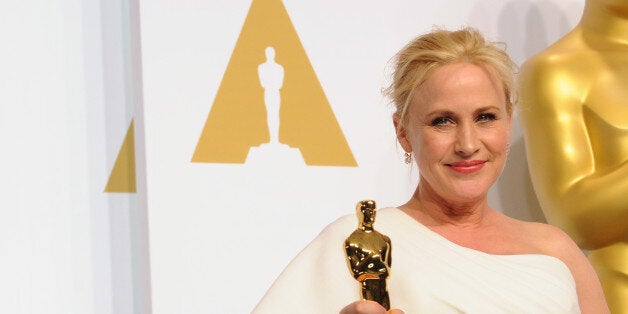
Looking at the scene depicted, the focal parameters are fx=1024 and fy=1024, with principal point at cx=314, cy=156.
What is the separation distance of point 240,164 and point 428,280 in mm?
759

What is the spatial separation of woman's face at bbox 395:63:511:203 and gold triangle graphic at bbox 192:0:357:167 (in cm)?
66

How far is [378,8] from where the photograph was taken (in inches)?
93.7

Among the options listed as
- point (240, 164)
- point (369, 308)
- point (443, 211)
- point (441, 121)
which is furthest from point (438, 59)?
point (240, 164)

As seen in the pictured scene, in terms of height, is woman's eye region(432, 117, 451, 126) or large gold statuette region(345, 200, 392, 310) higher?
woman's eye region(432, 117, 451, 126)

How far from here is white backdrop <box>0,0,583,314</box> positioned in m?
1.95

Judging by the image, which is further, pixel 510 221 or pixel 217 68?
pixel 217 68

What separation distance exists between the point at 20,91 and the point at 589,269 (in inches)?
43.3

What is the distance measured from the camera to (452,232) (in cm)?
156

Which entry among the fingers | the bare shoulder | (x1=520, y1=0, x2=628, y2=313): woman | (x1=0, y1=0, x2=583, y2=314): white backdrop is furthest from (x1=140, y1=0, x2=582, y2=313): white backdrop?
the fingers

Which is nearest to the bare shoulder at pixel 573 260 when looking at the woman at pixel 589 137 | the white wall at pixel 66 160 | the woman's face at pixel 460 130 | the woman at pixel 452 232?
the woman at pixel 452 232

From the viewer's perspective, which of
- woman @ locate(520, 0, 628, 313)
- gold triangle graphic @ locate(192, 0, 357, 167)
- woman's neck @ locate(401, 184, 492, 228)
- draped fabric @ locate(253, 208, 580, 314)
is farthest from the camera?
woman @ locate(520, 0, 628, 313)

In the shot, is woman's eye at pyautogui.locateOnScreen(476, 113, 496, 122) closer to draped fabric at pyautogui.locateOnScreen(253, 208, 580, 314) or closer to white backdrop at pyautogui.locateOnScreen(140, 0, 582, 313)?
draped fabric at pyautogui.locateOnScreen(253, 208, 580, 314)

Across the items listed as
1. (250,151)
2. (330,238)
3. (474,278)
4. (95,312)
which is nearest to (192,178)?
(250,151)

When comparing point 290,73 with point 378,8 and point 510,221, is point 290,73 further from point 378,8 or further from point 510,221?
point 510,221
